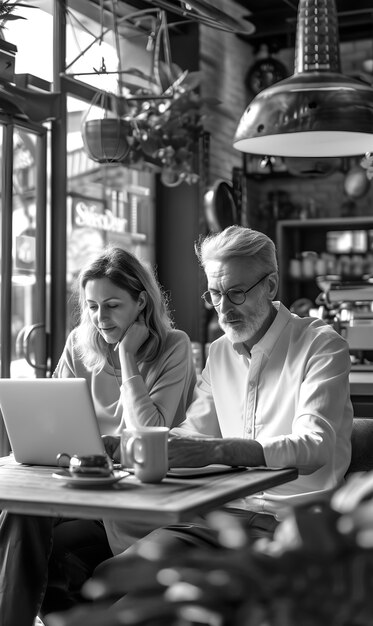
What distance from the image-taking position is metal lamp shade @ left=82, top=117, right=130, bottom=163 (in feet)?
16.4

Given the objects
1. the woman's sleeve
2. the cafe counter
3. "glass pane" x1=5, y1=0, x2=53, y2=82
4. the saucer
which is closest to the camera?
the saucer

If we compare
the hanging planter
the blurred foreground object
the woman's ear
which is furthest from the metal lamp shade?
the blurred foreground object

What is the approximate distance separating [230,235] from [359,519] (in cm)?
185

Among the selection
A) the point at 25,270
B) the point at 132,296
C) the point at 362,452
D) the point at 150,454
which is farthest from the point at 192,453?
the point at 25,270

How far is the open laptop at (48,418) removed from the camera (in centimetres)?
242

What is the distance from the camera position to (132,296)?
3.22 meters

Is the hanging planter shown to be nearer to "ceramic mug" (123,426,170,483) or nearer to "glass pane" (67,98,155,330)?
"glass pane" (67,98,155,330)

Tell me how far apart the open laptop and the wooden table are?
11 centimetres

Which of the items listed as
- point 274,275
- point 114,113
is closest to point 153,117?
point 114,113

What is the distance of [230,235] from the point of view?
112 inches

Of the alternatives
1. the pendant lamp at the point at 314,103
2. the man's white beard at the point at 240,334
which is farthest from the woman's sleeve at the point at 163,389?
the pendant lamp at the point at 314,103

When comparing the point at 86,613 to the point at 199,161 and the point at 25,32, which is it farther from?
the point at 199,161

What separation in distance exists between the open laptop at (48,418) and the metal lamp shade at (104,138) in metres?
2.69

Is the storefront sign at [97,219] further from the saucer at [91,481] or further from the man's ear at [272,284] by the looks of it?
the saucer at [91,481]
